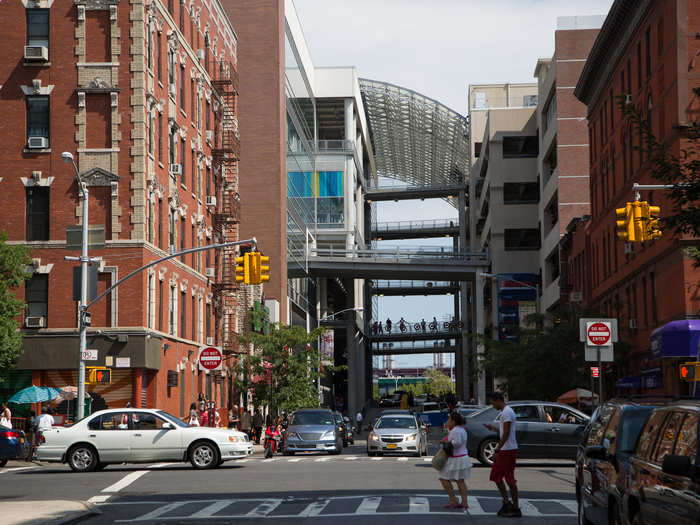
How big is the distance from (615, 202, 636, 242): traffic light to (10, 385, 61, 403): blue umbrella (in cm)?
2177

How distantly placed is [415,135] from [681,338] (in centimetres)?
9683

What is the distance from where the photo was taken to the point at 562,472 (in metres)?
27.1

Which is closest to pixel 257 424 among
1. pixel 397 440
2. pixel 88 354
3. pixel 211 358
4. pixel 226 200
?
pixel 211 358

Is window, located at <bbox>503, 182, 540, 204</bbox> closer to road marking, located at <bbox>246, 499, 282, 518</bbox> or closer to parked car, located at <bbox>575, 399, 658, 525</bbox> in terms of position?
road marking, located at <bbox>246, 499, 282, 518</bbox>

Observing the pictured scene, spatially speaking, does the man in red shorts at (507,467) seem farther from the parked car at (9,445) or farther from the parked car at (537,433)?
the parked car at (9,445)

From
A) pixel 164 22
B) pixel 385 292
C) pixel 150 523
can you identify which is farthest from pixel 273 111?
pixel 385 292

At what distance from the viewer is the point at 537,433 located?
2847 centimetres

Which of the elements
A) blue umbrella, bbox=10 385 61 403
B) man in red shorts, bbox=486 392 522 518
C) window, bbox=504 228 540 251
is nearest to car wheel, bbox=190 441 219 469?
blue umbrella, bbox=10 385 61 403

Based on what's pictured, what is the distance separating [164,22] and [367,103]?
76966 mm

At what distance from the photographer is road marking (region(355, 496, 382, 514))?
1647cm

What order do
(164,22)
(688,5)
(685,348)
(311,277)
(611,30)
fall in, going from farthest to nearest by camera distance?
(311,277) → (611,30) → (164,22) → (688,5) → (685,348)

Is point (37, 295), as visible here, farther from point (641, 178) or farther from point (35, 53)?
point (641, 178)

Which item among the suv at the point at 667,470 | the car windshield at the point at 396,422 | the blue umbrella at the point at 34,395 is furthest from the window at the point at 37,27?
the suv at the point at 667,470

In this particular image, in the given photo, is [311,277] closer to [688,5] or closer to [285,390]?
[285,390]
